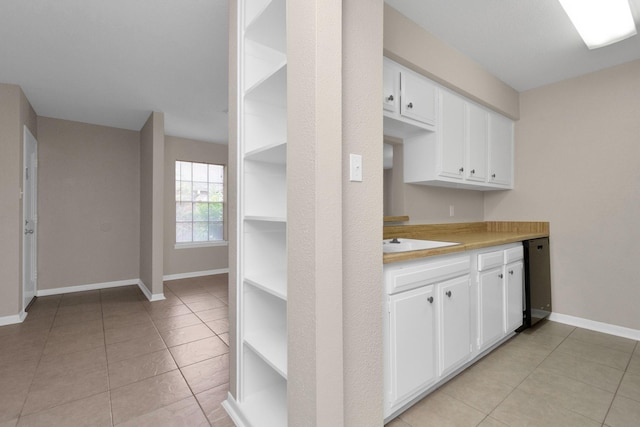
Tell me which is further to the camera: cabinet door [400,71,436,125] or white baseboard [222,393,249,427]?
cabinet door [400,71,436,125]

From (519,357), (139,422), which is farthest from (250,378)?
(519,357)

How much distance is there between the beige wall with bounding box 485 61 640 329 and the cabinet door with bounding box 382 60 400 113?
2.15 m

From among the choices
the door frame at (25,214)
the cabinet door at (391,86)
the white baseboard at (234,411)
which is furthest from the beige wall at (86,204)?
the cabinet door at (391,86)

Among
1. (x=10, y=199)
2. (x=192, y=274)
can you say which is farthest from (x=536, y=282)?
(x=10, y=199)

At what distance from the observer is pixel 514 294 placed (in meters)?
2.62

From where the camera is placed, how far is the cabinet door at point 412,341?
62.1 inches

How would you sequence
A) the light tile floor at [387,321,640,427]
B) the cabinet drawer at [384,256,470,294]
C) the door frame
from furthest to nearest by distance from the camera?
the door frame
the light tile floor at [387,321,640,427]
the cabinet drawer at [384,256,470,294]

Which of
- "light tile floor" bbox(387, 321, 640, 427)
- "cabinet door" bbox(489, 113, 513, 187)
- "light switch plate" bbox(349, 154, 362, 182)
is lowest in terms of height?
"light tile floor" bbox(387, 321, 640, 427)

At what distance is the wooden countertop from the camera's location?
1765mm

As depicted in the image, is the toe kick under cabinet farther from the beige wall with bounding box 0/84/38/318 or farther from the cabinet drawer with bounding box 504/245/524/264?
the beige wall with bounding box 0/84/38/318

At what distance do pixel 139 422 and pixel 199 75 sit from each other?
2937mm

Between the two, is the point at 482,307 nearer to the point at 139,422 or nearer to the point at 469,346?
the point at 469,346

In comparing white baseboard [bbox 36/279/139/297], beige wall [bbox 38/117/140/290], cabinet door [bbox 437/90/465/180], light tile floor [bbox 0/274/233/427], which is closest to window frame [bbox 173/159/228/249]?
beige wall [bbox 38/117/140/290]

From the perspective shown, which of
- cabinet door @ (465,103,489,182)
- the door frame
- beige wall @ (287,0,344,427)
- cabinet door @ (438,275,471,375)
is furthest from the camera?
the door frame
